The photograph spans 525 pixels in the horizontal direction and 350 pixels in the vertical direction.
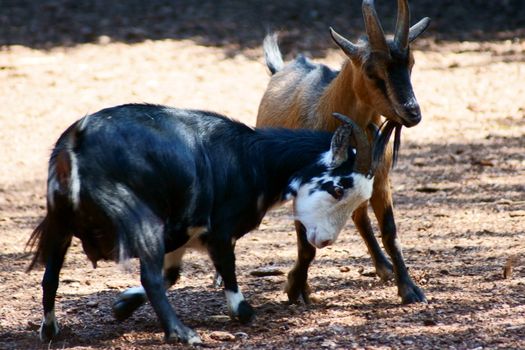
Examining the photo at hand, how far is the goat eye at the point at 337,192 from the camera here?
5.96 meters

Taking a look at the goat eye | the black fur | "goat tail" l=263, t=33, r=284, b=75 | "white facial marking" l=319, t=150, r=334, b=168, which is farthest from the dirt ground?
"goat tail" l=263, t=33, r=284, b=75

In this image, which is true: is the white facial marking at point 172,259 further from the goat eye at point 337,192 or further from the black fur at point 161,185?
the goat eye at point 337,192

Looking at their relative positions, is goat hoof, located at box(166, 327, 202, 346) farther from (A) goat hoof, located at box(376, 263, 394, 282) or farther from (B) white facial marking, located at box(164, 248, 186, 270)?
(A) goat hoof, located at box(376, 263, 394, 282)

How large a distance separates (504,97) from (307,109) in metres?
5.69

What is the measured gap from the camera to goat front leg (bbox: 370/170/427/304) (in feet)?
21.2

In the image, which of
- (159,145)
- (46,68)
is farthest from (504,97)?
(159,145)

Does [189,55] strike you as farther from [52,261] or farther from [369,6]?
[52,261]

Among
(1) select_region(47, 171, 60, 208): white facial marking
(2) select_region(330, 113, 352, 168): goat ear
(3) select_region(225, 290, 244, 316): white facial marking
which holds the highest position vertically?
(2) select_region(330, 113, 352, 168): goat ear

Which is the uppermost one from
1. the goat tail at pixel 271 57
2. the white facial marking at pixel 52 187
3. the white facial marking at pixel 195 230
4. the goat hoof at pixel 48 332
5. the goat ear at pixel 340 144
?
the goat tail at pixel 271 57

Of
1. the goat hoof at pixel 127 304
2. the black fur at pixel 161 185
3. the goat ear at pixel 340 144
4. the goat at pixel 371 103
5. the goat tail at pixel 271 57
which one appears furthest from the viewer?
the goat tail at pixel 271 57

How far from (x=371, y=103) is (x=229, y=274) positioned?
1.42 meters

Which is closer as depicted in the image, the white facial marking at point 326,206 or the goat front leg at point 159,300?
the goat front leg at point 159,300

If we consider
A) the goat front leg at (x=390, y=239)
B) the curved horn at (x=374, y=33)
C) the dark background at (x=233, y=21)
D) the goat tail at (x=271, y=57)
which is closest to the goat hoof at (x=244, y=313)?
the goat front leg at (x=390, y=239)

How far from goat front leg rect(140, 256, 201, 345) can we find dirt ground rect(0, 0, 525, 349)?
0.44ft
